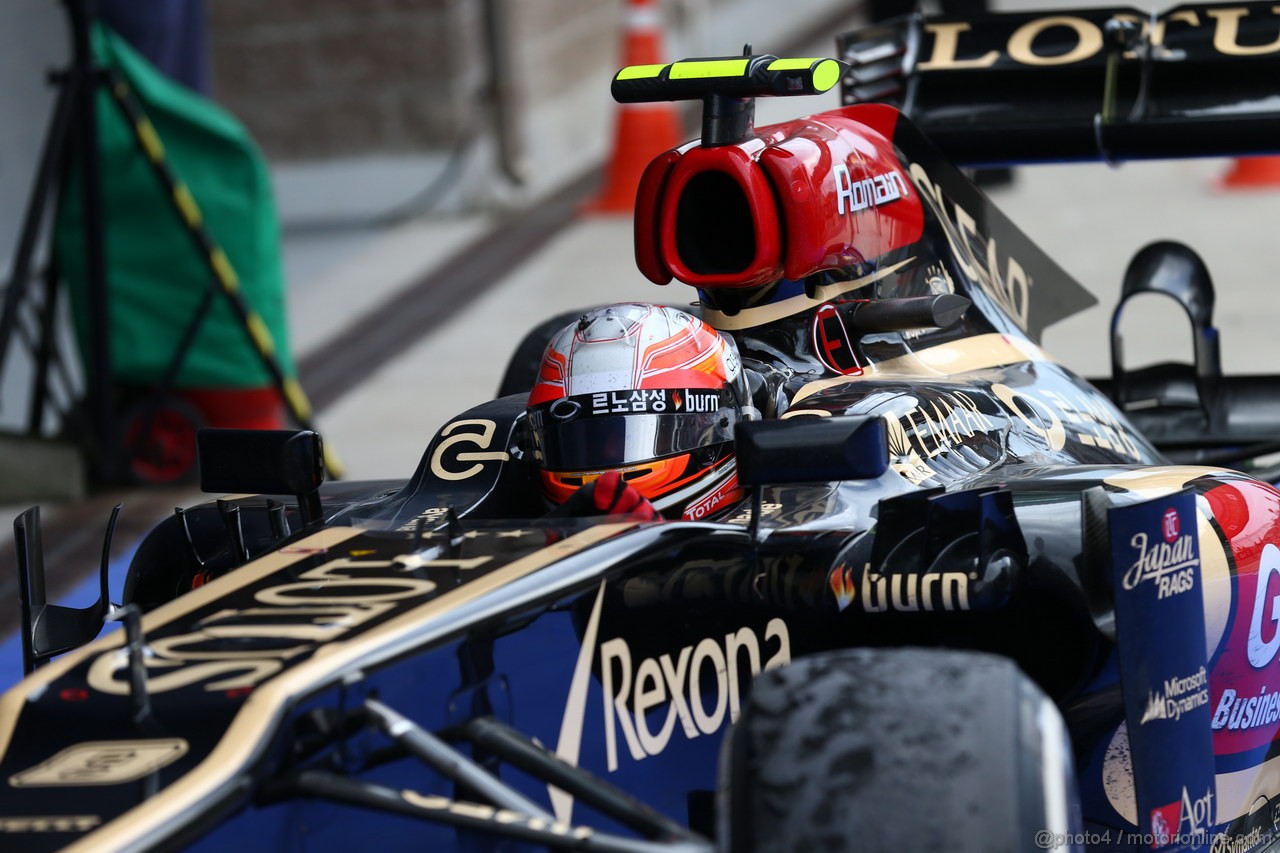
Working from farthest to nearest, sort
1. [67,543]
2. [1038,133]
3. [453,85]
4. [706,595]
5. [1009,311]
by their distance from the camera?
1. [453,85]
2. [67,543]
3. [1038,133]
4. [1009,311]
5. [706,595]

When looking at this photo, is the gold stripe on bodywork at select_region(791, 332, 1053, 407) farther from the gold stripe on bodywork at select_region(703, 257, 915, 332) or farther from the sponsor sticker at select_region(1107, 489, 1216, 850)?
the sponsor sticker at select_region(1107, 489, 1216, 850)

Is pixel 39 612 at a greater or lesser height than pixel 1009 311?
lesser

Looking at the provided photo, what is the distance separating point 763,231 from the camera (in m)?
4.20

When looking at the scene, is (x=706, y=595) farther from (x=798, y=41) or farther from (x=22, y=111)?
(x=798, y=41)

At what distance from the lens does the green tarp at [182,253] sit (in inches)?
299

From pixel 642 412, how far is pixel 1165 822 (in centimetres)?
118

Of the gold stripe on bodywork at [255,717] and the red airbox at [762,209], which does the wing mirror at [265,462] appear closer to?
the gold stripe on bodywork at [255,717]

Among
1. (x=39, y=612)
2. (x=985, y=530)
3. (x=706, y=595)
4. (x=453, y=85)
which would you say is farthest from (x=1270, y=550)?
(x=453, y=85)

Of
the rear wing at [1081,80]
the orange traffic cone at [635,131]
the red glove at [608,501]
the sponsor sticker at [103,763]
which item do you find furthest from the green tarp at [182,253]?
the sponsor sticker at [103,763]

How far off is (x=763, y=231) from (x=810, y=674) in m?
1.56

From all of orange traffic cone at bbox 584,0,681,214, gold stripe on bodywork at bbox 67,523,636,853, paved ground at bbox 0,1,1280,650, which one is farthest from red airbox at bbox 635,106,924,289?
orange traffic cone at bbox 584,0,681,214

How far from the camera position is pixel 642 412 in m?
3.58

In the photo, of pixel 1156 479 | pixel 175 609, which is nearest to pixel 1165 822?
pixel 1156 479

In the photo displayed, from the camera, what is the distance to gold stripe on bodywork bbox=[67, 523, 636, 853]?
2.60 metres
